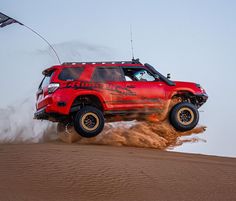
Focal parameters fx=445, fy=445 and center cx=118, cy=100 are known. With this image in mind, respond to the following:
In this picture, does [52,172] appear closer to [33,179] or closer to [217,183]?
[33,179]

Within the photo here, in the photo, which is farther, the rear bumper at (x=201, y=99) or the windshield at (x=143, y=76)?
the rear bumper at (x=201, y=99)

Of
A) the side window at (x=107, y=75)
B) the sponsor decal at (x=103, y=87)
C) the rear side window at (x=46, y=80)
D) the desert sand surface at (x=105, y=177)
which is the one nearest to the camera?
the desert sand surface at (x=105, y=177)

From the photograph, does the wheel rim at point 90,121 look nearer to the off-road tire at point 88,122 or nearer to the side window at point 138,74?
the off-road tire at point 88,122

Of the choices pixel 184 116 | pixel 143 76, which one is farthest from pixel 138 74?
pixel 184 116

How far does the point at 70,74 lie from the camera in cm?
982

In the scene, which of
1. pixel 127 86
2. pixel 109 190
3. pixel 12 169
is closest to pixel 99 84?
pixel 127 86

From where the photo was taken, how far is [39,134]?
12141 millimetres

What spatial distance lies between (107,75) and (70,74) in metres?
0.85

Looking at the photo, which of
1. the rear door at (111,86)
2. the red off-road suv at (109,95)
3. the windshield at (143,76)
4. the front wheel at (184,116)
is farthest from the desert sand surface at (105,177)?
the windshield at (143,76)

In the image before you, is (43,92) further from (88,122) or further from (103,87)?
(103,87)

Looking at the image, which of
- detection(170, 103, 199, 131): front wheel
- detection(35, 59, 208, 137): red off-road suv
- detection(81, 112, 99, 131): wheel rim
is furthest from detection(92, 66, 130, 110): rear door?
detection(170, 103, 199, 131): front wheel

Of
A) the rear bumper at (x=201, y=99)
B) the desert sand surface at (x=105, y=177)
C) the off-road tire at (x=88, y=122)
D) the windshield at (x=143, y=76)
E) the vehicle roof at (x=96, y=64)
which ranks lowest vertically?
the desert sand surface at (x=105, y=177)

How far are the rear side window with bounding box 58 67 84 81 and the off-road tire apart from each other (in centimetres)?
74

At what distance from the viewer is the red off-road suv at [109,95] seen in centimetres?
970
